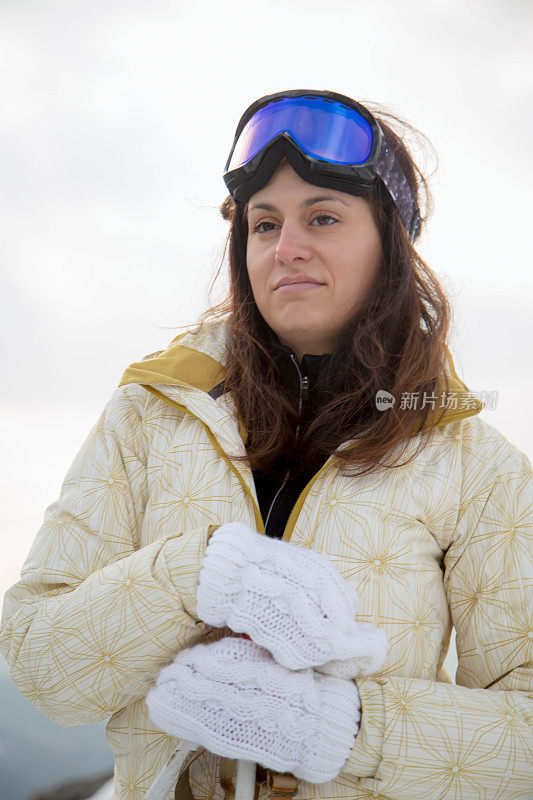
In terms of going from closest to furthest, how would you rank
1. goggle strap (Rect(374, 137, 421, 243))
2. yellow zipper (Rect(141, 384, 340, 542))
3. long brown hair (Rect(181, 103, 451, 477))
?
1. yellow zipper (Rect(141, 384, 340, 542))
2. long brown hair (Rect(181, 103, 451, 477))
3. goggle strap (Rect(374, 137, 421, 243))

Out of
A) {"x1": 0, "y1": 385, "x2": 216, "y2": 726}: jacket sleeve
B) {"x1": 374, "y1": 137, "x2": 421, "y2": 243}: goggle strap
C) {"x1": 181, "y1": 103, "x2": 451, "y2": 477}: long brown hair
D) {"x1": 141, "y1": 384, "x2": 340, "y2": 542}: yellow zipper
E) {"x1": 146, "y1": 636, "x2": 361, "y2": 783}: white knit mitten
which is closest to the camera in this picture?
{"x1": 146, "y1": 636, "x2": 361, "y2": 783}: white knit mitten

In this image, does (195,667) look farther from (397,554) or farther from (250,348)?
(250,348)

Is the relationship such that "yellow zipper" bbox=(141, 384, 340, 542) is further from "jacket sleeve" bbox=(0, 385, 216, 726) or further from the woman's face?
the woman's face

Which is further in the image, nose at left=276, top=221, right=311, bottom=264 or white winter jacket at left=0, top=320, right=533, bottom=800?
nose at left=276, top=221, right=311, bottom=264

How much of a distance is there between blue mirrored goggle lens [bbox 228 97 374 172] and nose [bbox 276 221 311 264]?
0.55 ft

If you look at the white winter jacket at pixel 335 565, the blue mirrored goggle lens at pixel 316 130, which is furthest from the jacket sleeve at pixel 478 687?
the blue mirrored goggle lens at pixel 316 130

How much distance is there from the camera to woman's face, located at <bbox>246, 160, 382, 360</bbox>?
1419mm

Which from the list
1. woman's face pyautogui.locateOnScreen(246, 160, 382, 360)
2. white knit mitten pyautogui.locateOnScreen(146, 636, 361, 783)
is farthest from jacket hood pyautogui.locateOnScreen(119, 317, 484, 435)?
white knit mitten pyautogui.locateOnScreen(146, 636, 361, 783)

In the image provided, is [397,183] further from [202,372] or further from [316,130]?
[202,372]

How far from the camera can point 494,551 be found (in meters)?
1.25


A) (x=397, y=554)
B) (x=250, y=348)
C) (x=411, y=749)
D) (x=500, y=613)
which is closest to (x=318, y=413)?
(x=250, y=348)

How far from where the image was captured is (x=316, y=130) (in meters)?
1.48

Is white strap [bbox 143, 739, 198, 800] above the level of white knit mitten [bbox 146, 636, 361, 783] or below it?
below

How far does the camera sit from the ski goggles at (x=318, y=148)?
1433mm
